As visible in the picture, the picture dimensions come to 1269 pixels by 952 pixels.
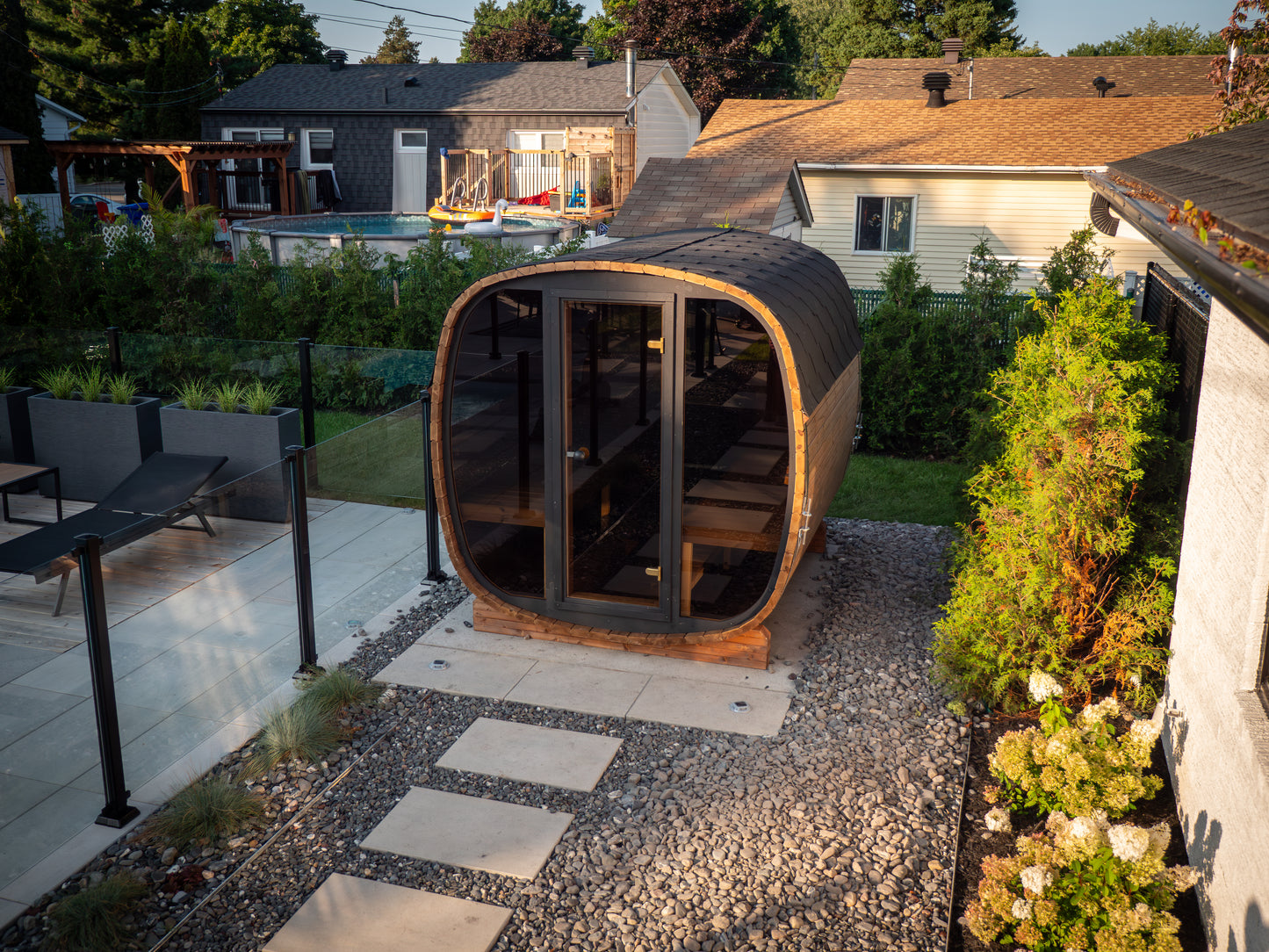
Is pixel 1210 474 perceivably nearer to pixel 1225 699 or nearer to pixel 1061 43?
pixel 1225 699

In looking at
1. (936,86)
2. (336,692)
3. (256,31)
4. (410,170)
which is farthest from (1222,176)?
(256,31)

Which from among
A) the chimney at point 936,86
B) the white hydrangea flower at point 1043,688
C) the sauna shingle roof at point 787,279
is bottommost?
the white hydrangea flower at point 1043,688

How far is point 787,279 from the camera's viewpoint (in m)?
5.77

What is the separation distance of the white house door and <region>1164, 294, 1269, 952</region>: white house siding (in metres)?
26.1

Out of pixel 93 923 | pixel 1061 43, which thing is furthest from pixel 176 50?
pixel 1061 43

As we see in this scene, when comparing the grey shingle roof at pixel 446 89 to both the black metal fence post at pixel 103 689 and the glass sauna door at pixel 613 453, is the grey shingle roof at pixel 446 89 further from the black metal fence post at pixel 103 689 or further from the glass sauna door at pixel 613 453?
the black metal fence post at pixel 103 689

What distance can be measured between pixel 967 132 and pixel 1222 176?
55.9ft

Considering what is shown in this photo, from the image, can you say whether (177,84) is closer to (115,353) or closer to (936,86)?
(936,86)

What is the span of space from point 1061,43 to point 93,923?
53075 millimetres

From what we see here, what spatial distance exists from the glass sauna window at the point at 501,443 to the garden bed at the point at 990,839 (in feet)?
8.46

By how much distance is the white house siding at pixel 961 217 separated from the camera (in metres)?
18.0

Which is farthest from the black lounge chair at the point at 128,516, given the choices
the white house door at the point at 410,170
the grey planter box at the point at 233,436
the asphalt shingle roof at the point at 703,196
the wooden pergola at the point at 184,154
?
the white house door at the point at 410,170

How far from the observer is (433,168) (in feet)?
91.7

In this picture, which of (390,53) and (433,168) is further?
(390,53)
